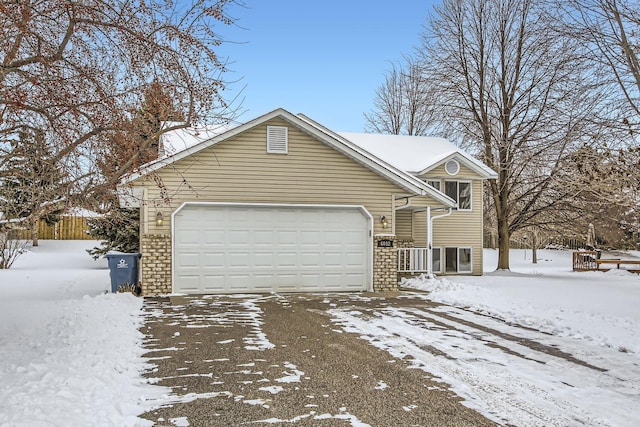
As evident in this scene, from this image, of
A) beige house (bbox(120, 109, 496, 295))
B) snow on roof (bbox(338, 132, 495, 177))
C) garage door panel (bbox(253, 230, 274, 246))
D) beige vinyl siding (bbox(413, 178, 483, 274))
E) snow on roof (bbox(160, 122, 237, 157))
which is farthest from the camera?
beige vinyl siding (bbox(413, 178, 483, 274))

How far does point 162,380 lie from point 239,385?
0.84 meters

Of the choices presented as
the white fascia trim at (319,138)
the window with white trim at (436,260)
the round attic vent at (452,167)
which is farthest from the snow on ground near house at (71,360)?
the round attic vent at (452,167)

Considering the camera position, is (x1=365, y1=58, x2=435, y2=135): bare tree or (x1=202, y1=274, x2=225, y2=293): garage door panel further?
(x1=365, y1=58, x2=435, y2=135): bare tree

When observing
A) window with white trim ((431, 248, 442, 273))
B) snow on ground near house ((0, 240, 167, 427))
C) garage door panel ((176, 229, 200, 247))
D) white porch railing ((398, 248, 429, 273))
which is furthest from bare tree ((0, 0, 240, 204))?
window with white trim ((431, 248, 442, 273))

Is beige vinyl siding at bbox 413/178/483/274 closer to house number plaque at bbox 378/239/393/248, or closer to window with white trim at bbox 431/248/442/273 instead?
window with white trim at bbox 431/248/442/273

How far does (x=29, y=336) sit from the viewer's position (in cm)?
724

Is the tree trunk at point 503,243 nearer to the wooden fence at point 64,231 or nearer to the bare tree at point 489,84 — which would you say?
the bare tree at point 489,84

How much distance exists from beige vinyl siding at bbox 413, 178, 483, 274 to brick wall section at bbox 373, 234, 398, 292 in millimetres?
5701

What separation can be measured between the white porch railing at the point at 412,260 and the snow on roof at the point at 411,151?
2967mm

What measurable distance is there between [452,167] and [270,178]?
8.66m

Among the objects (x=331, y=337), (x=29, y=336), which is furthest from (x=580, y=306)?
(x=29, y=336)

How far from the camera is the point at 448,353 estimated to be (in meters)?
6.61

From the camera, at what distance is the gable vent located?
42.5 feet

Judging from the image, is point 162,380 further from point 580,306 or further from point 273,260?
point 580,306
